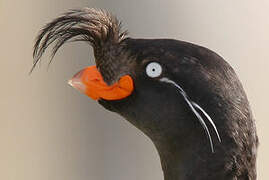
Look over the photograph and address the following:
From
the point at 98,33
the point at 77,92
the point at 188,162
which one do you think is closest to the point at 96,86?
the point at 98,33

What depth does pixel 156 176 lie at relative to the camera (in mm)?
1940

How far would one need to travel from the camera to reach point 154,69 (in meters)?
1.20

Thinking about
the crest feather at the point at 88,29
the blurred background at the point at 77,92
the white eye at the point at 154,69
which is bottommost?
the blurred background at the point at 77,92

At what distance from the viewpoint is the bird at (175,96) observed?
3.84 ft

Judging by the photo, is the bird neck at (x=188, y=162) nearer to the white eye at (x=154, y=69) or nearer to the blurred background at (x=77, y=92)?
the white eye at (x=154, y=69)

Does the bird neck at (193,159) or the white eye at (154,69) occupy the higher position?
the white eye at (154,69)

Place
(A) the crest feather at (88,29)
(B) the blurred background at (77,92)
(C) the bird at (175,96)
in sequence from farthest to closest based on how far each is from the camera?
(B) the blurred background at (77,92)
(A) the crest feather at (88,29)
(C) the bird at (175,96)

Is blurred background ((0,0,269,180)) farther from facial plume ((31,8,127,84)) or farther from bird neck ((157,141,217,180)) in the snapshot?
bird neck ((157,141,217,180))

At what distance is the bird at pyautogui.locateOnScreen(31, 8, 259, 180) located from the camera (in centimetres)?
117

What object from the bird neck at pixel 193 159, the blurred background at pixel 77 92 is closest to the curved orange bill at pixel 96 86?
the bird neck at pixel 193 159

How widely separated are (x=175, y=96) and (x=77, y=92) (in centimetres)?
78

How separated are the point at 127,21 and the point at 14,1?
372 mm

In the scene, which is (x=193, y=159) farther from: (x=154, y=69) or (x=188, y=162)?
(x=154, y=69)

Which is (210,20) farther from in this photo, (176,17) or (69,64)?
(69,64)
